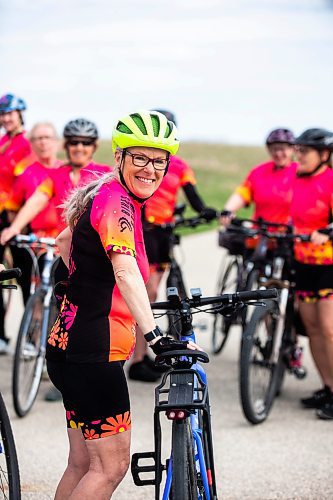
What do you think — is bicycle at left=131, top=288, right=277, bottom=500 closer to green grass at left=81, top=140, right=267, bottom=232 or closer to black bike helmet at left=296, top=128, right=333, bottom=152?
black bike helmet at left=296, top=128, right=333, bottom=152

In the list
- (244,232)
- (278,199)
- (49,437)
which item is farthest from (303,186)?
(49,437)

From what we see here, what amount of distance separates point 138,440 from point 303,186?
220cm

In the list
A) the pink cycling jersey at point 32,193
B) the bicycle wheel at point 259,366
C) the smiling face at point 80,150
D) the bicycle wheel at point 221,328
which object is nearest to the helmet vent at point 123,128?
the bicycle wheel at point 259,366

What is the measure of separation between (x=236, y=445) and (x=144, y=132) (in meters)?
3.11

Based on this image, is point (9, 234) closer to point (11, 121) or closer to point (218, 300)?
point (11, 121)

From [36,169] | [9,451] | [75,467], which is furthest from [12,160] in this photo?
[75,467]

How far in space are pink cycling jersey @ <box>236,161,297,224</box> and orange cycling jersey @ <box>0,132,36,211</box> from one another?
1954 mm

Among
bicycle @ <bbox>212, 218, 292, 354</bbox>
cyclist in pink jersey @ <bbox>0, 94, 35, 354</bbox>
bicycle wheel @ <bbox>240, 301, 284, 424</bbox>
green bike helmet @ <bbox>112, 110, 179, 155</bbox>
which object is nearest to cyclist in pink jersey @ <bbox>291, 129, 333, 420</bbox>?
bicycle wheel @ <bbox>240, 301, 284, 424</bbox>

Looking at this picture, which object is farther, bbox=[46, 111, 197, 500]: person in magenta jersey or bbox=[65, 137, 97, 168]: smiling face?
bbox=[65, 137, 97, 168]: smiling face

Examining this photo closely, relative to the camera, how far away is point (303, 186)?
702 centimetres

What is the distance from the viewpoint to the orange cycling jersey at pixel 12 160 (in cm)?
860

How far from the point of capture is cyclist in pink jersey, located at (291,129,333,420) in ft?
22.6

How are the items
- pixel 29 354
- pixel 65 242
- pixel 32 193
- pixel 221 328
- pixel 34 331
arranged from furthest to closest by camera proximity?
pixel 221 328
pixel 32 193
pixel 34 331
pixel 29 354
pixel 65 242

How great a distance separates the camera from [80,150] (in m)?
7.38
